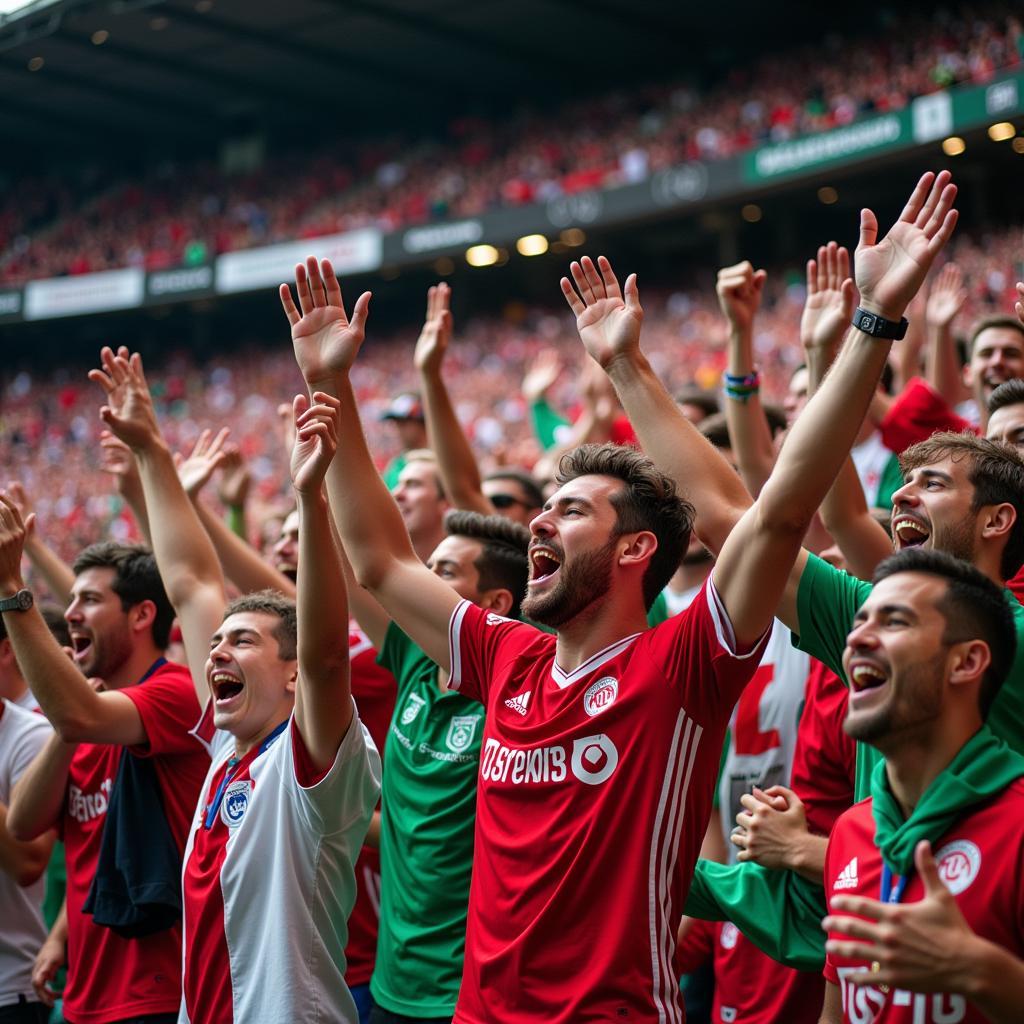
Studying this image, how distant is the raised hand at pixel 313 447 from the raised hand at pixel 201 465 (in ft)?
6.13

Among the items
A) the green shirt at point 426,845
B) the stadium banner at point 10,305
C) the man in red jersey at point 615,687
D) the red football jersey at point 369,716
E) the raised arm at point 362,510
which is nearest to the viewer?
the man in red jersey at point 615,687

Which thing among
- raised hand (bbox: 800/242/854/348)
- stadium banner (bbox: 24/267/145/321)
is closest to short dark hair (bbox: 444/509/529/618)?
raised hand (bbox: 800/242/854/348)

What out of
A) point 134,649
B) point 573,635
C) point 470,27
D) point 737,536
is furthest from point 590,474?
point 470,27

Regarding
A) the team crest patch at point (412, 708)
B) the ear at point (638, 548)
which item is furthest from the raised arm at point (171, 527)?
the ear at point (638, 548)

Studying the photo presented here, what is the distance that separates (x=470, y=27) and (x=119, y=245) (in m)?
9.68

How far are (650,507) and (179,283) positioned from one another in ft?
78.9

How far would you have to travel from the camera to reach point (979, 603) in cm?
242

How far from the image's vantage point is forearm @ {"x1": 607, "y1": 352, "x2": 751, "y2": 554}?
10.0ft

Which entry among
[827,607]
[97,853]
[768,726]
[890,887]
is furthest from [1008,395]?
[97,853]

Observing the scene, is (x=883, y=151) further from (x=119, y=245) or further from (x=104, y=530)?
(x=119, y=245)

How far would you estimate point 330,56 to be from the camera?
80.4ft

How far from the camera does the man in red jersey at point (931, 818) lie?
6.65 feet

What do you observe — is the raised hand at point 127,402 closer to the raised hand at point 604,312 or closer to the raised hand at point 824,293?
the raised hand at point 604,312

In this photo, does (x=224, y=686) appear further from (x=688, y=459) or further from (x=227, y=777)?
(x=688, y=459)
